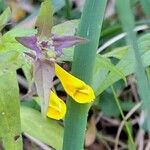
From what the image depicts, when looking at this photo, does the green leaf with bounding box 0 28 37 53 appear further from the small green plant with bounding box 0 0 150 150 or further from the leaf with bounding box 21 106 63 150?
the leaf with bounding box 21 106 63 150

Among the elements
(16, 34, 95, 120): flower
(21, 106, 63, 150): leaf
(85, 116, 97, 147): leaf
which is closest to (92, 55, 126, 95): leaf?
(16, 34, 95, 120): flower

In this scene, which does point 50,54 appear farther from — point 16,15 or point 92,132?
point 16,15

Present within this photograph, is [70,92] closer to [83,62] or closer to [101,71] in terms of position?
[83,62]

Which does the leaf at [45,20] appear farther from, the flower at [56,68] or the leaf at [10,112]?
the leaf at [10,112]

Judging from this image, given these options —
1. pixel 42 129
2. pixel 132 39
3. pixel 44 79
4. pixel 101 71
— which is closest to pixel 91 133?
pixel 42 129

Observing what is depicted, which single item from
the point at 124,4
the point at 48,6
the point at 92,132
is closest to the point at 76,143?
the point at 48,6

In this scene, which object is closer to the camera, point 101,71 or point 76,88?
point 76,88

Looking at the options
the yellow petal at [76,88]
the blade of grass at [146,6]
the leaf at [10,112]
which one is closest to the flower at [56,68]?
the yellow petal at [76,88]
